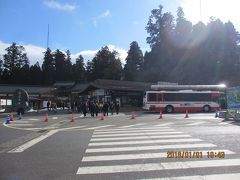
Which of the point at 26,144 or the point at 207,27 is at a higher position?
the point at 207,27

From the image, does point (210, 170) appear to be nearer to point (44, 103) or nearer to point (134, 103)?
point (134, 103)

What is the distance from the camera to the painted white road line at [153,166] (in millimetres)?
8695

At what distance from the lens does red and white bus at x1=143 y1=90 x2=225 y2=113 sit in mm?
42406

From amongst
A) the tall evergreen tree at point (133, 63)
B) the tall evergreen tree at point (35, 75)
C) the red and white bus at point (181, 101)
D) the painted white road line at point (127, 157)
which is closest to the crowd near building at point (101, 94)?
the red and white bus at point (181, 101)

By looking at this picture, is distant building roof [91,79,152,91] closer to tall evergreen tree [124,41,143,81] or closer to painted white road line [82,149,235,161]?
tall evergreen tree [124,41,143,81]

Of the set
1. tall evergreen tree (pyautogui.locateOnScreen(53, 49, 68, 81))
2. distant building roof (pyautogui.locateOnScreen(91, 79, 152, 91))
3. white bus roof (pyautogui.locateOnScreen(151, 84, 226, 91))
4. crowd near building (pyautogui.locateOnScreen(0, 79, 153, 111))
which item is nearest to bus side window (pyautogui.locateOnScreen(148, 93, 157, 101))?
white bus roof (pyautogui.locateOnScreen(151, 84, 226, 91))

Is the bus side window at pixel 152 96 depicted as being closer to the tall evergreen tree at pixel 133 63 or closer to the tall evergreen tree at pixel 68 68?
the tall evergreen tree at pixel 133 63

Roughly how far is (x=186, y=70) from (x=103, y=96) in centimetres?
2654

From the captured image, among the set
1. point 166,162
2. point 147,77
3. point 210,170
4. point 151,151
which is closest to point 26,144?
point 151,151

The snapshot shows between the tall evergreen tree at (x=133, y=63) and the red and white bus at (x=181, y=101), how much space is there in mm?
42715

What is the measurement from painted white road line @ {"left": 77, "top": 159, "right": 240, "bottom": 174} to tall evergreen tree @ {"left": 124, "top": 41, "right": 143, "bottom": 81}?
3001 inches

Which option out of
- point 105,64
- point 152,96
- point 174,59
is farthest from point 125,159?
point 105,64

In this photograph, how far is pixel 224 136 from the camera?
14.9 metres

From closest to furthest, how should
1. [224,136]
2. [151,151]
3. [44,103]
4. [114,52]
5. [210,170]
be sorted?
[210,170] < [151,151] < [224,136] < [44,103] < [114,52]
